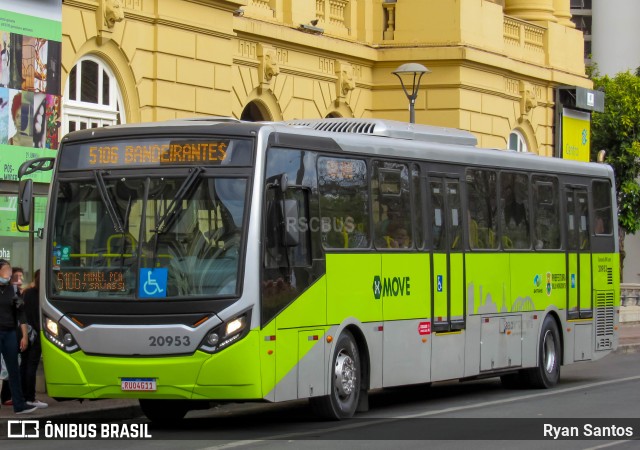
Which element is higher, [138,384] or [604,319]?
[604,319]

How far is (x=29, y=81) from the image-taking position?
73.4 ft

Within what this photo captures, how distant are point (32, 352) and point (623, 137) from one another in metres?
37.7

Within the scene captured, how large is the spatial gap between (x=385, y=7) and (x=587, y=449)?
74.3ft

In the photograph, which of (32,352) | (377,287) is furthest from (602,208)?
(32,352)

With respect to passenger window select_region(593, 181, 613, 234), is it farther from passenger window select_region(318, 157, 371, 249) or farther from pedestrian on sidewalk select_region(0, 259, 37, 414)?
pedestrian on sidewalk select_region(0, 259, 37, 414)

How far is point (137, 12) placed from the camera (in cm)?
2480

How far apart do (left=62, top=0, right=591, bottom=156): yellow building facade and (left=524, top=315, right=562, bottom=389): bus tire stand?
7635 mm

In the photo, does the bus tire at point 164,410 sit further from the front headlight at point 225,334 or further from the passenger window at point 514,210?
the passenger window at point 514,210

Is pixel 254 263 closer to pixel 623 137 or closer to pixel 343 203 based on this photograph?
pixel 343 203

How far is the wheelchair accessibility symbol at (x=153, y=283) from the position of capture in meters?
14.9

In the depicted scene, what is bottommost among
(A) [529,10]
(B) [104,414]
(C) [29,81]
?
(B) [104,414]

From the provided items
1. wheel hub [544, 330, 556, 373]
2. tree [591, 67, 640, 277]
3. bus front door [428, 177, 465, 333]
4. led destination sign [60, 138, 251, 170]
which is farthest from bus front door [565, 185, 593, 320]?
tree [591, 67, 640, 277]

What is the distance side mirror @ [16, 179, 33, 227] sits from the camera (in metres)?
15.3

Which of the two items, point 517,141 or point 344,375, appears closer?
point 344,375
